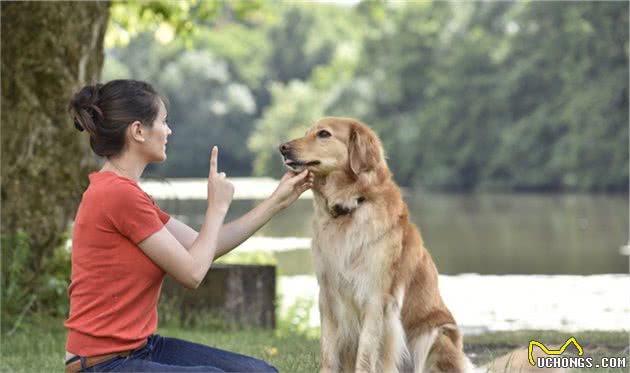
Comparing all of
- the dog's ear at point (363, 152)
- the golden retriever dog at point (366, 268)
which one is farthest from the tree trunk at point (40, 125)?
the dog's ear at point (363, 152)

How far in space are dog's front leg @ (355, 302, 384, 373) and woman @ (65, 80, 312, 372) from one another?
1148mm

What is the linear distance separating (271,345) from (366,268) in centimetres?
300

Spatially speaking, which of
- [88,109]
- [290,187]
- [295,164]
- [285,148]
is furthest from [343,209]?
[88,109]

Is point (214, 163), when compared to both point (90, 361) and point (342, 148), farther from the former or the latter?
point (342, 148)

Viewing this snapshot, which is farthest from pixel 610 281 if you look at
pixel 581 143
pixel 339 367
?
pixel 581 143

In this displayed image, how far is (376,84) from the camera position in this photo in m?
64.1

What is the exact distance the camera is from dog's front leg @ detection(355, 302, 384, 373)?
218 inches

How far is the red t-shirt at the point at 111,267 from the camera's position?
423cm

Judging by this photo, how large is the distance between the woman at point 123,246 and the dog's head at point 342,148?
122 centimetres

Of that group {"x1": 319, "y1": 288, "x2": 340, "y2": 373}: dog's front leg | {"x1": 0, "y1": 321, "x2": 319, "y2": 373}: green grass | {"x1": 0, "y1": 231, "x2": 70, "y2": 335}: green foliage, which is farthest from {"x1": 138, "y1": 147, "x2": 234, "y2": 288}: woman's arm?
{"x1": 0, "y1": 231, "x2": 70, "y2": 335}: green foliage

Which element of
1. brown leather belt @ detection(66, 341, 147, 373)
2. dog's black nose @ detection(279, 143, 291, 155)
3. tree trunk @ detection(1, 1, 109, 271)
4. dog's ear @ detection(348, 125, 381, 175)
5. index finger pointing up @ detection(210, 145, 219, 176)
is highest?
tree trunk @ detection(1, 1, 109, 271)

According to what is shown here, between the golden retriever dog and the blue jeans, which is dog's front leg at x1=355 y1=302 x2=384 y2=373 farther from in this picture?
the blue jeans

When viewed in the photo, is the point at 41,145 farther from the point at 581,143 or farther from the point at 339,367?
the point at 581,143

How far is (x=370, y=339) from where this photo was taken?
5.53 m
